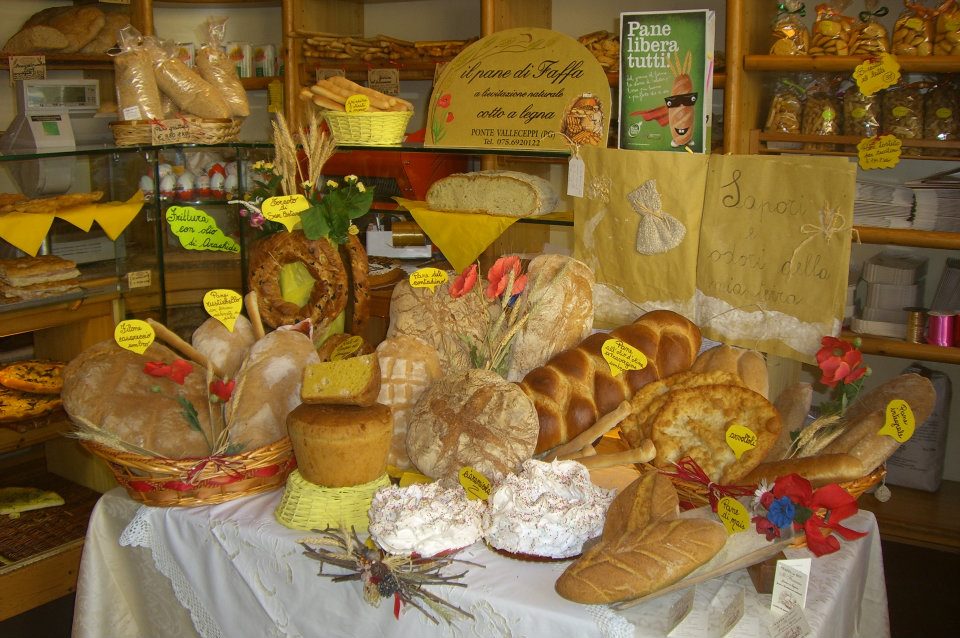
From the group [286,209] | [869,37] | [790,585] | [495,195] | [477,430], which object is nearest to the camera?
[790,585]

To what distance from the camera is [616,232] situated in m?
2.20

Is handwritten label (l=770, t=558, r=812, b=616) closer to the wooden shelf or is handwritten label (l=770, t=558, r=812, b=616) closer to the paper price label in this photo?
the paper price label

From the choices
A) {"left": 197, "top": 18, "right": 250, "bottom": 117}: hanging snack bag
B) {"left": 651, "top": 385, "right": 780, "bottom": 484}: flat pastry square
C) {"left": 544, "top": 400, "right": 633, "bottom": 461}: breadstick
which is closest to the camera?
{"left": 651, "top": 385, "right": 780, "bottom": 484}: flat pastry square

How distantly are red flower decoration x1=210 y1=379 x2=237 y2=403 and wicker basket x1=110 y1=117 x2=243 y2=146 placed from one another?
0.97m

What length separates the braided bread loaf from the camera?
178 cm

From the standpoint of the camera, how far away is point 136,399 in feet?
5.78

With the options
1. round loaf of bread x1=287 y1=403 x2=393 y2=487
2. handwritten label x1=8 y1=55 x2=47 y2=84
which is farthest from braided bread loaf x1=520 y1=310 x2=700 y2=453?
handwritten label x1=8 y1=55 x2=47 y2=84

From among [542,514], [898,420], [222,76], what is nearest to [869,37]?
[898,420]

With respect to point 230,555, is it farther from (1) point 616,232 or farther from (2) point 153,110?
(2) point 153,110

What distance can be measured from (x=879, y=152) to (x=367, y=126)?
1592 millimetres

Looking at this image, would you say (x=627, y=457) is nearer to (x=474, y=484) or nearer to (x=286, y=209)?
(x=474, y=484)

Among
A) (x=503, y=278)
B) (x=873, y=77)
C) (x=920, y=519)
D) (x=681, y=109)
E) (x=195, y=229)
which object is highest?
(x=873, y=77)

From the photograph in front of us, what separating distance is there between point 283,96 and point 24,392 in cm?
233

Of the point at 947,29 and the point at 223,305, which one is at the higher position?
the point at 947,29
